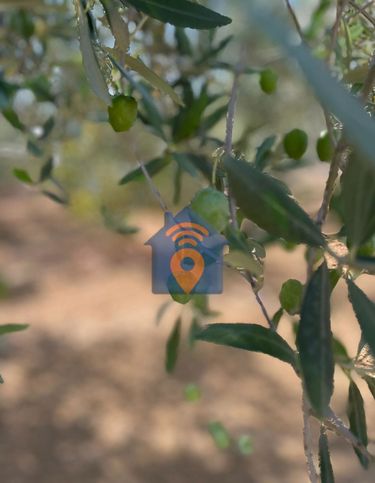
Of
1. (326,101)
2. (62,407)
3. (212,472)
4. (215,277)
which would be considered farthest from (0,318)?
(326,101)

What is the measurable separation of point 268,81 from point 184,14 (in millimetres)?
584

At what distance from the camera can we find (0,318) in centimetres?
434

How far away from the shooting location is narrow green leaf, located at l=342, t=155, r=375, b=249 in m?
0.42

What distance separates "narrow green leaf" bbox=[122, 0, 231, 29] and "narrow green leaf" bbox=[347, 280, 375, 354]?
0.73 ft

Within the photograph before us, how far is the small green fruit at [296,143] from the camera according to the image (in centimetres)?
91

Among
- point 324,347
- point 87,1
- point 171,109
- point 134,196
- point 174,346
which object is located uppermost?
point 87,1

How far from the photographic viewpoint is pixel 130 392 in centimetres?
360

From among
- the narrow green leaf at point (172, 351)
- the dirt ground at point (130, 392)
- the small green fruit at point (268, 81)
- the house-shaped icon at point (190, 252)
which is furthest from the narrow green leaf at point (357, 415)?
the dirt ground at point (130, 392)

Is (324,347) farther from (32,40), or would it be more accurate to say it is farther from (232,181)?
(32,40)

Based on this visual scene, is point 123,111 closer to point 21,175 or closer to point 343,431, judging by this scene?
point 343,431

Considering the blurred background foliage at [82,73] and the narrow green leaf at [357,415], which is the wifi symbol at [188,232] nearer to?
the narrow green leaf at [357,415]

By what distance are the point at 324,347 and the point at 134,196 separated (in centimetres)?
605

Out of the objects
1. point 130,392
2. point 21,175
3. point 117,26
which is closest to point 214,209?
point 117,26

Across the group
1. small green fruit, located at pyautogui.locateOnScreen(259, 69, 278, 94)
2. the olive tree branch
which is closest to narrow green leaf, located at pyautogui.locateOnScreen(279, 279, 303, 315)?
the olive tree branch
